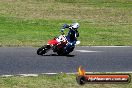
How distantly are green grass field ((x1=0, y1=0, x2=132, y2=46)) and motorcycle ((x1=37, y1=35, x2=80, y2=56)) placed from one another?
2635 mm

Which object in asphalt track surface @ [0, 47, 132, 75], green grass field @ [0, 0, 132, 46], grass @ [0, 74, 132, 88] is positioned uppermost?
grass @ [0, 74, 132, 88]

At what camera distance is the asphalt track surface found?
14.7m

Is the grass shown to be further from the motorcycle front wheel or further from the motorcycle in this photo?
the motorcycle front wheel

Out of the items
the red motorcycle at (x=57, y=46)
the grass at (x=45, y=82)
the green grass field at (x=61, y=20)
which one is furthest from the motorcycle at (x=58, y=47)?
the grass at (x=45, y=82)

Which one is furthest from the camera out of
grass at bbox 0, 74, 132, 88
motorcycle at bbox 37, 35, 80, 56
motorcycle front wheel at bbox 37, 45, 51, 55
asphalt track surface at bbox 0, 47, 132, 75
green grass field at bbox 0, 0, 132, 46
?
green grass field at bbox 0, 0, 132, 46

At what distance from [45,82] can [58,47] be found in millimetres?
5304

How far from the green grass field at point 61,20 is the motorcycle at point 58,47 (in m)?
2.63

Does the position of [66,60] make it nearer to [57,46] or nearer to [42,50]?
[57,46]

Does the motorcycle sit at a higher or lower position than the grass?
lower

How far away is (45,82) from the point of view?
1216 cm

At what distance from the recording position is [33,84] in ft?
38.9

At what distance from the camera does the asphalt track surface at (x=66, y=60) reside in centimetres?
1468

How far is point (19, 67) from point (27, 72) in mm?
857

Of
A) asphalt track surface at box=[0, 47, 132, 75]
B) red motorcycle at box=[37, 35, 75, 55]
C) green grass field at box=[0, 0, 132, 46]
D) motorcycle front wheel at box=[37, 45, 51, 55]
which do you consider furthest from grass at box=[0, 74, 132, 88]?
green grass field at box=[0, 0, 132, 46]
